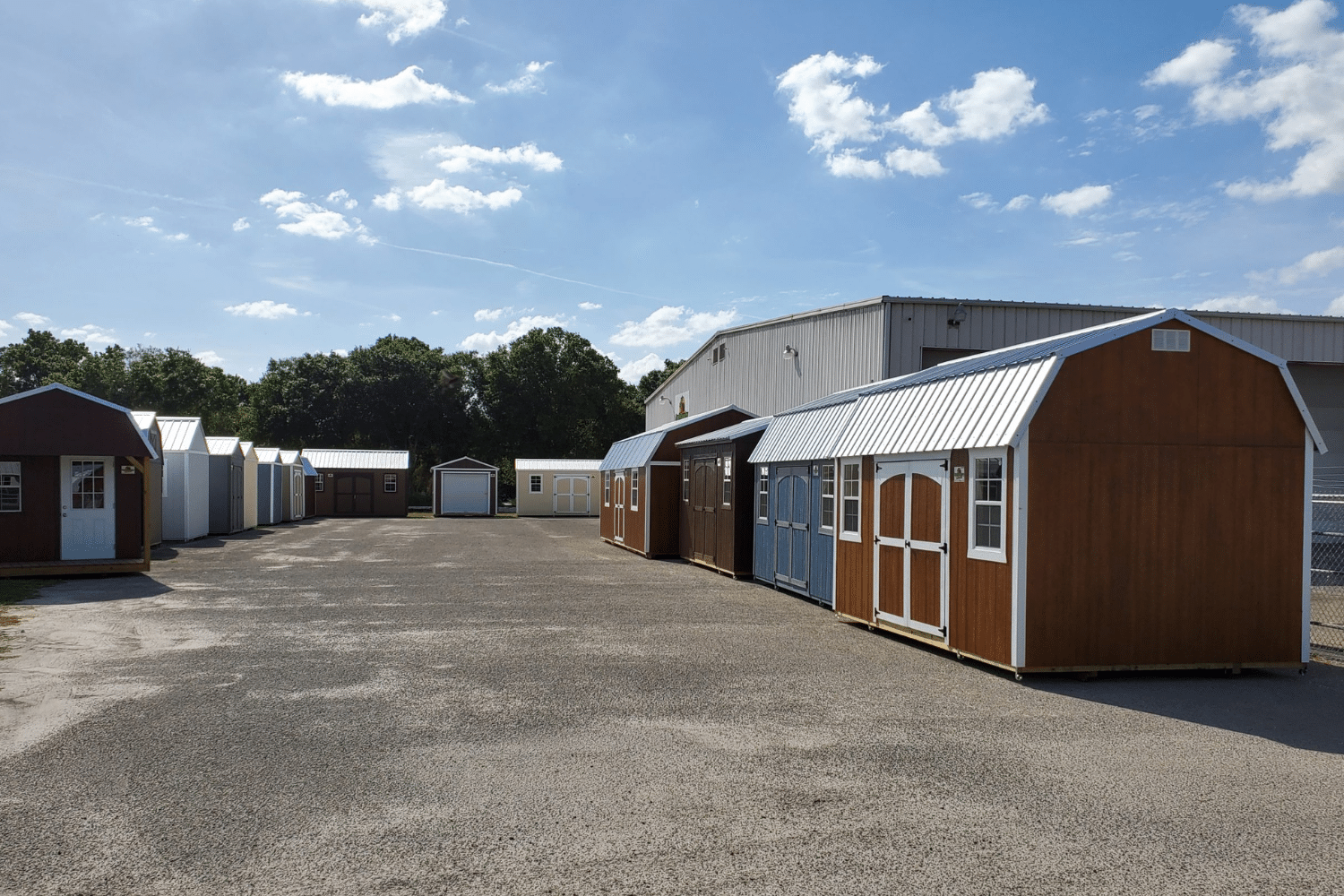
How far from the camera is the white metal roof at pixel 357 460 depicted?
49.7m

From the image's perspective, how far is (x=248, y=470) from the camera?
3406 centimetres

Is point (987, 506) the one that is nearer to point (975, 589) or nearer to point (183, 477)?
point (975, 589)

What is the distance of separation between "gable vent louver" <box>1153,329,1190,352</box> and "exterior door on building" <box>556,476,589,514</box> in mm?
43256

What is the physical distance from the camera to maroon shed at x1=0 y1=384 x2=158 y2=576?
58.9ft

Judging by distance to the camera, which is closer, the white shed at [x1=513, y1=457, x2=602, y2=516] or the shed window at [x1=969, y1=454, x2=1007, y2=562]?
the shed window at [x1=969, y1=454, x2=1007, y2=562]

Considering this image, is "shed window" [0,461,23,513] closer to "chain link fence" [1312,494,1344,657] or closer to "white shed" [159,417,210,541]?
"white shed" [159,417,210,541]

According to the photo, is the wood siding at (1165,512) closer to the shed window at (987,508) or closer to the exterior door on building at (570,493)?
the shed window at (987,508)

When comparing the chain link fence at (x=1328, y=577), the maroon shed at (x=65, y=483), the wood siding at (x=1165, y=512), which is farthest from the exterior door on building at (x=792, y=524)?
the maroon shed at (x=65, y=483)

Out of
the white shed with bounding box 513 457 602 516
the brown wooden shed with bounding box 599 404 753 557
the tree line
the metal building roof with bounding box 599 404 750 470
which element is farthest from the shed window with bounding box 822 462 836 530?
the tree line

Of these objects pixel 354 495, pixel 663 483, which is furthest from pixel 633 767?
pixel 354 495

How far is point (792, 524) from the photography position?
1571 cm

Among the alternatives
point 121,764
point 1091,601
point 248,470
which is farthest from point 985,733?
point 248,470

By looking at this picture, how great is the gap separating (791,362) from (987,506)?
1654cm

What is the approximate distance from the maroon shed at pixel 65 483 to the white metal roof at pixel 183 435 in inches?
325
